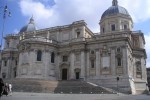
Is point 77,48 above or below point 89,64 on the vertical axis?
above

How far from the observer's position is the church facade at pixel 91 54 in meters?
49.2

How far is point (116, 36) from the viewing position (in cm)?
5034

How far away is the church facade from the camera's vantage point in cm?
4919

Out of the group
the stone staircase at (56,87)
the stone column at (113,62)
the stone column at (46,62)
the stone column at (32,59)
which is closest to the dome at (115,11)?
the stone column at (113,62)

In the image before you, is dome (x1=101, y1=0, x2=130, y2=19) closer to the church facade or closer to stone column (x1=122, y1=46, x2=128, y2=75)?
the church facade

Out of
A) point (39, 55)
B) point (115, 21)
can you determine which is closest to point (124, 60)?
point (115, 21)

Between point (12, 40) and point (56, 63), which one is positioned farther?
point (12, 40)

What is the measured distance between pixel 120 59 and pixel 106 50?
368cm

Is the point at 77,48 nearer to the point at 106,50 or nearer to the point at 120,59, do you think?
the point at 106,50

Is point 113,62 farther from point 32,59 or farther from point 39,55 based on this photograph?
point 32,59

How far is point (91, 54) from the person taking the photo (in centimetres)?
5259

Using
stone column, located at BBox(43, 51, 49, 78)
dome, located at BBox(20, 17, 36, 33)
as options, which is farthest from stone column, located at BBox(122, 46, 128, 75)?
dome, located at BBox(20, 17, 36, 33)

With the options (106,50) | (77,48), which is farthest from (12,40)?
(106,50)

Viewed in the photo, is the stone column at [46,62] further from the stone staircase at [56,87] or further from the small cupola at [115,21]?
Result: the small cupola at [115,21]
